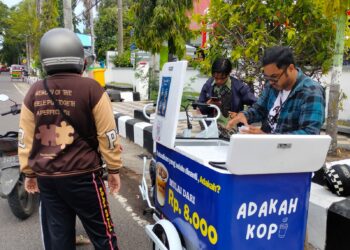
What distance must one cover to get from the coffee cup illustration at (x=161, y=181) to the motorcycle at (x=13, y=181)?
1.41 m

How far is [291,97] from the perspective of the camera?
2352mm

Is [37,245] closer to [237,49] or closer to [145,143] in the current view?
[237,49]

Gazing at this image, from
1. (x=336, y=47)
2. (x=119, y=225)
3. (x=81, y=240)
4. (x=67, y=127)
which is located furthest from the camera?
(x=336, y=47)

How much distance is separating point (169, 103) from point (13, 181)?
1.78 meters

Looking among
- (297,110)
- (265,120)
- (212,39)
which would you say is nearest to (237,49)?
(212,39)

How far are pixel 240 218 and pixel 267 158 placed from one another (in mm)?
331

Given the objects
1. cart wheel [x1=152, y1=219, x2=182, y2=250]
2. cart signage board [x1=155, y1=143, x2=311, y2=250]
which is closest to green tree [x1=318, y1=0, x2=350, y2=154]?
cart signage board [x1=155, y1=143, x2=311, y2=250]

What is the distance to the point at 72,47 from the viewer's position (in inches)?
81.4

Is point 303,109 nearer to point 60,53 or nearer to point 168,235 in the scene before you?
point 168,235

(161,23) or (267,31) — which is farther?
(161,23)

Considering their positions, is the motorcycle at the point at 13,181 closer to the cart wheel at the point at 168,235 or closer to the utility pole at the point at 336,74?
the cart wheel at the point at 168,235

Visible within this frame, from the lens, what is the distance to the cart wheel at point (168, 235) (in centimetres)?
224

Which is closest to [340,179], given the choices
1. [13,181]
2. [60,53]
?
[60,53]

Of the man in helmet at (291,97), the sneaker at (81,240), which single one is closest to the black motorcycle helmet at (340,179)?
the man in helmet at (291,97)
